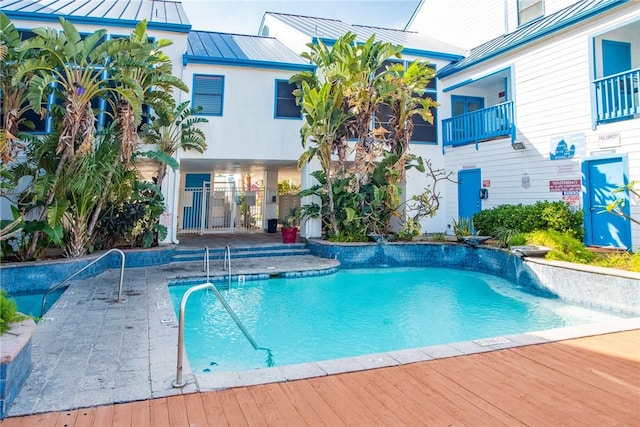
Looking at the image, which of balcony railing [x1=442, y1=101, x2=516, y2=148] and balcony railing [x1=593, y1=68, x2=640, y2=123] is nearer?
balcony railing [x1=593, y1=68, x2=640, y2=123]

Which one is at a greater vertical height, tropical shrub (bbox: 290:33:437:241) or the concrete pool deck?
tropical shrub (bbox: 290:33:437:241)

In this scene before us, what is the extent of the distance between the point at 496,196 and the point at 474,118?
10.3 feet

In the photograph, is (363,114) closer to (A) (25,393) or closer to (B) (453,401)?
(B) (453,401)

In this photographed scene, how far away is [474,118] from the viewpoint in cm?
1304

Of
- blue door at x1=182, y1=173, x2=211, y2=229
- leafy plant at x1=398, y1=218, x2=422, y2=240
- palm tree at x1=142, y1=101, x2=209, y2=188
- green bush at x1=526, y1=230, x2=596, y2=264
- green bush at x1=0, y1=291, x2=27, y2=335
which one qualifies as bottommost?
green bush at x1=0, y1=291, x2=27, y2=335

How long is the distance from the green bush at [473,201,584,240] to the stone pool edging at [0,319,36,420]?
10.4 m

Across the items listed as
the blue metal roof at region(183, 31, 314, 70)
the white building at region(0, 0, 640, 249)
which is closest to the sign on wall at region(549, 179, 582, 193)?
the white building at region(0, 0, 640, 249)

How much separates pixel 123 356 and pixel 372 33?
634 inches

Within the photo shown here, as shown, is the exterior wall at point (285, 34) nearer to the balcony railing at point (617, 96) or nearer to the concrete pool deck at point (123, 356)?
the balcony railing at point (617, 96)

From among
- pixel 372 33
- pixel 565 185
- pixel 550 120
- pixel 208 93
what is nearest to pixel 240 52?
pixel 208 93

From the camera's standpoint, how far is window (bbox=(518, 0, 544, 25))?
12414mm

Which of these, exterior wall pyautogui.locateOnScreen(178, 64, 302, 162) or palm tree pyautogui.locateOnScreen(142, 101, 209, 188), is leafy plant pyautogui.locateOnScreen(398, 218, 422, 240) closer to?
exterior wall pyautogui.locateOnScreen(178, 64, 302, 162)

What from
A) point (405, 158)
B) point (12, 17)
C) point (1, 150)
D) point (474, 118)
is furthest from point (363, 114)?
point (12, 17)

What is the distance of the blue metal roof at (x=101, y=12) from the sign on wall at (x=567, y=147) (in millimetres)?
11688
